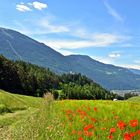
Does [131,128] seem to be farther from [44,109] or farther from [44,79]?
[44,79]

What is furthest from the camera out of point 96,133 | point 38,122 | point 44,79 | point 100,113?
point 44,79

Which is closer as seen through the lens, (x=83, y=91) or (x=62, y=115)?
(x=62, y=115)

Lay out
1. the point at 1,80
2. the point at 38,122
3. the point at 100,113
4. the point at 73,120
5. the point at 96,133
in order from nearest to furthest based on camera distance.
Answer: the point at 38,122 → the point at 96,133 → the point at 73,120 → the point at 100,113 → the point at 1,80

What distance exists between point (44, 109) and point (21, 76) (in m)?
116

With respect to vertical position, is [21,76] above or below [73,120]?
above

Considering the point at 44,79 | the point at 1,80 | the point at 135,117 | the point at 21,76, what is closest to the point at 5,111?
the point at 135,117

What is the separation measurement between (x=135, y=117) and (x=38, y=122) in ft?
16.3

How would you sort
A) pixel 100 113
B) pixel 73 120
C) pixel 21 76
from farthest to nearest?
pixel 21 76 < pixel 100 113 < pixel 73 120

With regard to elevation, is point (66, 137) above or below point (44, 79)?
below

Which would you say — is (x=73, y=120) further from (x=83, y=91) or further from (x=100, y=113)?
(x=83, y=91)

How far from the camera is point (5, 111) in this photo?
1308 inches

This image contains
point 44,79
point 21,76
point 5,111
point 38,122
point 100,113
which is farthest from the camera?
point 44,79

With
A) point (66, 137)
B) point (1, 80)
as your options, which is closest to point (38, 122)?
point (66, 137)

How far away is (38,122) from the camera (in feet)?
39.9
